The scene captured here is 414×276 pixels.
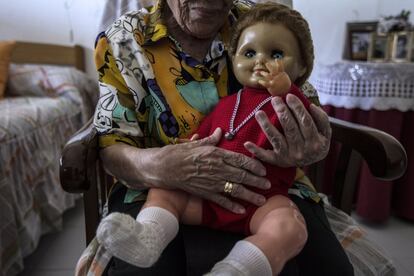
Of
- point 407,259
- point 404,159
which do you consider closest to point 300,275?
point 404,159

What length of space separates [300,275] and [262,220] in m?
0.17

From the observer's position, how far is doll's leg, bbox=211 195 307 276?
21.4 inches

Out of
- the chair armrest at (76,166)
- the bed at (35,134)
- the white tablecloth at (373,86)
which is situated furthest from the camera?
the white tablecloth at (373,86)

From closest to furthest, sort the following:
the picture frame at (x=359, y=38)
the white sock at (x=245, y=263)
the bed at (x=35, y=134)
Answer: the white sock at (x=245, y=263)
the bed at (x=35, y=134)
the picture frame at (x=359, y=38)

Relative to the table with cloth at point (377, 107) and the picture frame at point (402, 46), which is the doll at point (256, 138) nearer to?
the table with cloth at point (377, 107)

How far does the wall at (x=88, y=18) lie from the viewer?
2.31 meters

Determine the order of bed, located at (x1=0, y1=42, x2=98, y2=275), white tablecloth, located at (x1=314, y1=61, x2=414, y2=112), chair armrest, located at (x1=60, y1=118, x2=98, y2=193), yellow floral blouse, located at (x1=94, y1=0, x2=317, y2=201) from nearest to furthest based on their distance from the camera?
chair armrest, located at (x1=60, y1=118, x2=98, y2=193) → yellow floral blouse, located at (x1=94, y1=0, x2=317, y2=201) → bed, located at (x1=0, y1=42, x2=98, y2=275) → white tablecloth, located at (x1=314, y1=61, x2=414, y2=112)

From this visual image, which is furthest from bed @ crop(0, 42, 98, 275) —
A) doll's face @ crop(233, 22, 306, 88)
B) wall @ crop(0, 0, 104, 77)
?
doll's face @ crop(233, 22, 306, 88)

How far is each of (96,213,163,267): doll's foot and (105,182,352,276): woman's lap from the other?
12 centimetres

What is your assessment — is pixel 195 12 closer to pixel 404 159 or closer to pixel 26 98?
pixel 404 159

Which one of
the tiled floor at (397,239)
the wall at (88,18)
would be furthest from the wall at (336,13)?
the tiled floor at (397,239)

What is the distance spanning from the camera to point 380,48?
79.5 inches

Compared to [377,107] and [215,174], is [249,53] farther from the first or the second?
[377,107]

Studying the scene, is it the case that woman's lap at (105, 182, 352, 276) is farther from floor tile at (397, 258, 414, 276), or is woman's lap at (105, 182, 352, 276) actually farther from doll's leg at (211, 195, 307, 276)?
floor tile at (397, 258, 414, 276)
